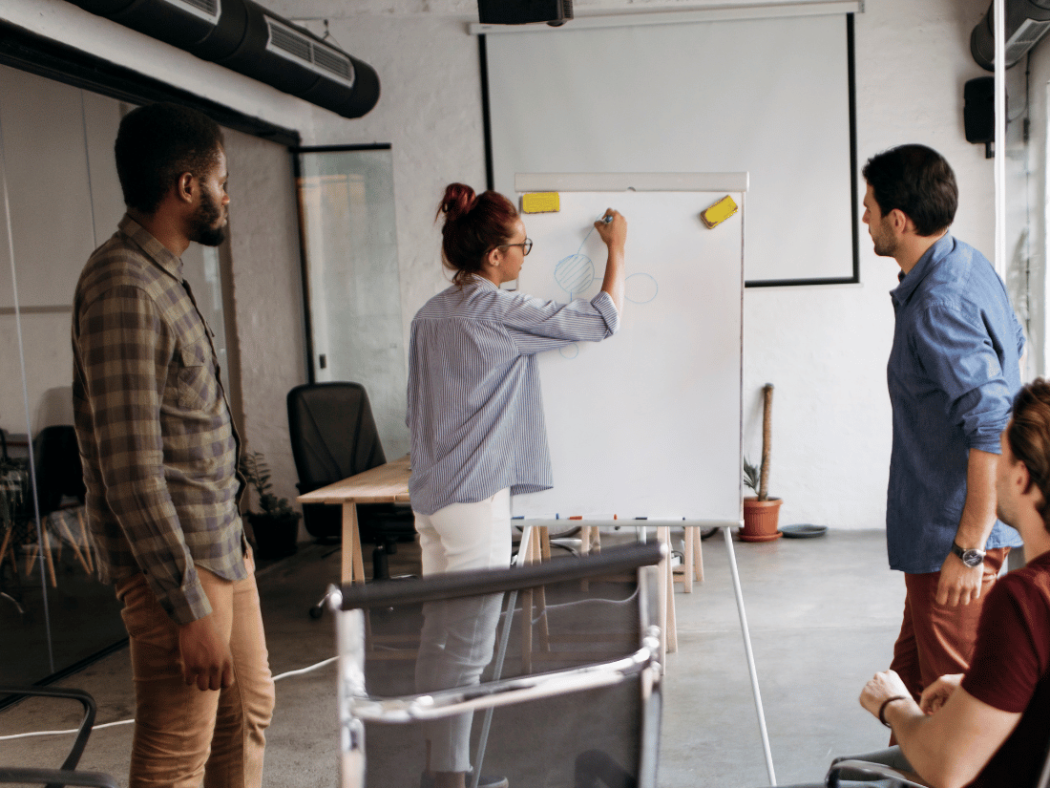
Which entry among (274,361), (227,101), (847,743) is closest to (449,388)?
(847,743)

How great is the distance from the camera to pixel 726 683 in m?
2.99

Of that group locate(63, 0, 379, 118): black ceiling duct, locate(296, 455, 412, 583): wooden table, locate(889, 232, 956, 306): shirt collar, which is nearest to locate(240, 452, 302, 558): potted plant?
locate(296, 455, 412, 583): wooden table

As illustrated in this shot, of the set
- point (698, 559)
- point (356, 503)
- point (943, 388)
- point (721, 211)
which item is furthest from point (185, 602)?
point (698, 559)

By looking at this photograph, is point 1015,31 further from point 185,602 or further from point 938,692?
point 185,602

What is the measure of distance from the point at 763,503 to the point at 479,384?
130 inches

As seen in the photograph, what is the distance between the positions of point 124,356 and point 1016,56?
4822 millimetres

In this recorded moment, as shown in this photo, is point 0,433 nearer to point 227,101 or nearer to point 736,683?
point 227,101

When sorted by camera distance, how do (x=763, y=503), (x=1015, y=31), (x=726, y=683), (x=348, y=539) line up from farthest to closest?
(x=763, y=503) → (x=1015, y=31) → (x=348, y=539) → (x=726, y=683)

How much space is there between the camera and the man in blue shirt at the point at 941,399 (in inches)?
65.6

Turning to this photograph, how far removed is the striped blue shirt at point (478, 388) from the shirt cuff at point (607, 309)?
50 millimetres

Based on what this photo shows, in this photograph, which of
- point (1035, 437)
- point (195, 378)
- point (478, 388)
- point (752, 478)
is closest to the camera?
point (1035, 437)

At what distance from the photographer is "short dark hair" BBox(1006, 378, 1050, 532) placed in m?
1.13

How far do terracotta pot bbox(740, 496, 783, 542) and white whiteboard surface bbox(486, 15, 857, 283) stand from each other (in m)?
1.32

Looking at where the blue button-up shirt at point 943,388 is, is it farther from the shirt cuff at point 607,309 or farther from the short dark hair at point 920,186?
the shirt cuff at point 607,309
